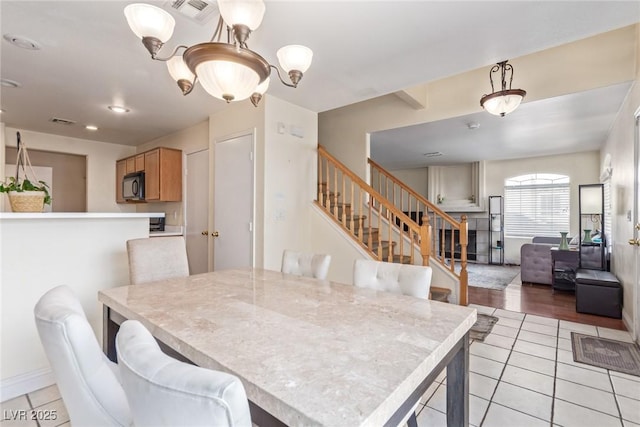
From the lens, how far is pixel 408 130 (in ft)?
15.5

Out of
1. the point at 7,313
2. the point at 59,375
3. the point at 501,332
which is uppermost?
the point at 59,375

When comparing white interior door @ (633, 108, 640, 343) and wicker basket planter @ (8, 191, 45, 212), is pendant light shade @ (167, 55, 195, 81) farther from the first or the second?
white interior door @ (633, 108, 640, 343)

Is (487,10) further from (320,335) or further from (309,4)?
(320,335)

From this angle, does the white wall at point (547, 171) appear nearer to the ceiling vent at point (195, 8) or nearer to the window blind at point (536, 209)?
the window blind at point (536, 209)

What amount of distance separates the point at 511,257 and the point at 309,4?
7613 mm

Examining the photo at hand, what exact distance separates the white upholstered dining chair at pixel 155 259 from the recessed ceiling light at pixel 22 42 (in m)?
1.69

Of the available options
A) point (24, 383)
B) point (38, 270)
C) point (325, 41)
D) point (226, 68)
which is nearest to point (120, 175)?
point (38, 270)

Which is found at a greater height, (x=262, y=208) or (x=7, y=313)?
(x=262, y=208)

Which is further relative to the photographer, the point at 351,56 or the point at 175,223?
the point at 175,223

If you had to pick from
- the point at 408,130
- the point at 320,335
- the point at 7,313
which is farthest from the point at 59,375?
the point at 408,130

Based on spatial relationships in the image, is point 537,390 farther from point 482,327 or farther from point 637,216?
point 637,216

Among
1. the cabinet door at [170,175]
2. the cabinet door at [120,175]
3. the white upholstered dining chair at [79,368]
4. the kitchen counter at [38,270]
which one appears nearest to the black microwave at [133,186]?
the cabinet door at [120,175]

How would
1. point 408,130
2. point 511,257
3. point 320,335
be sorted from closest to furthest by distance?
point 320,335
point 408,130
point 511,257

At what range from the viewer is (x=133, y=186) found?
16.2 feet
